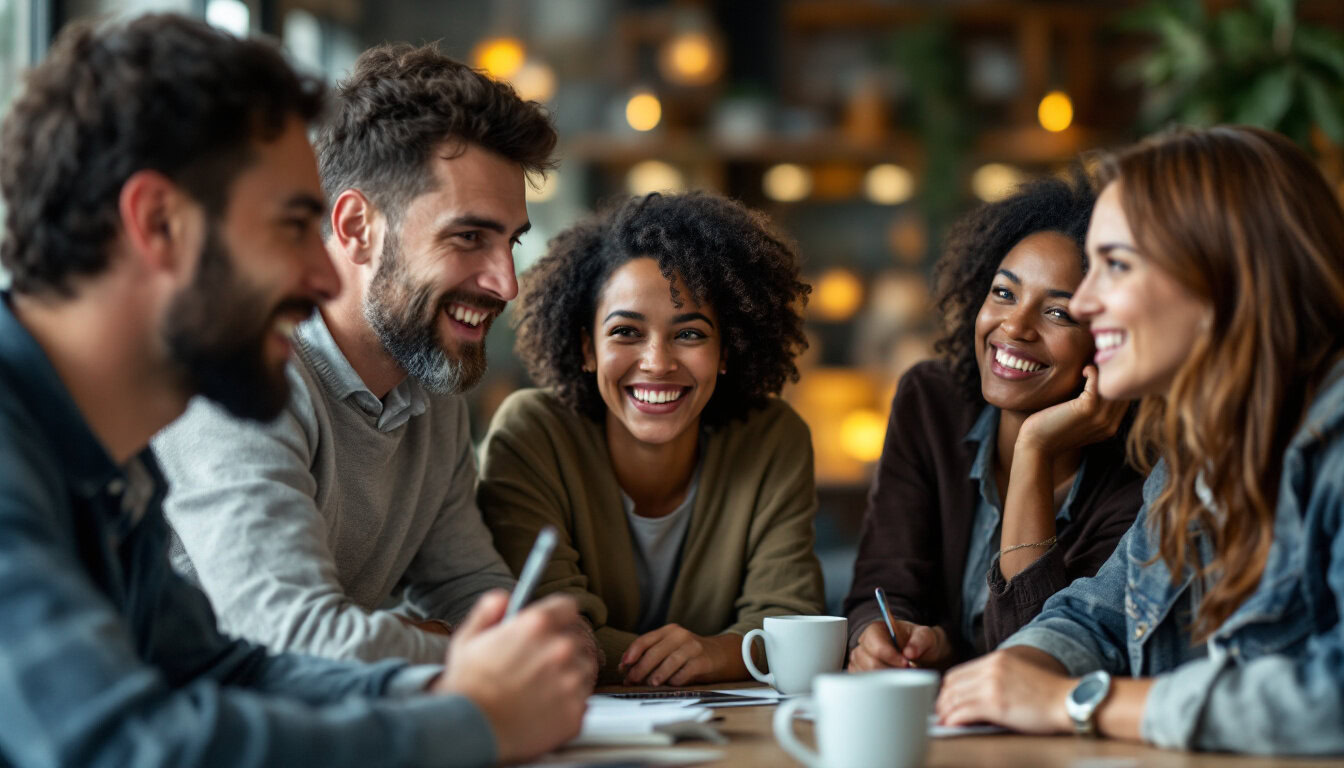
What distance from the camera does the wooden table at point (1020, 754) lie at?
1092 millimetres

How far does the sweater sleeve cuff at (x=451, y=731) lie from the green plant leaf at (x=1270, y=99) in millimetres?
4239

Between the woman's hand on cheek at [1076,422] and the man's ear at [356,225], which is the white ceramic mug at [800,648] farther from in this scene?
the man's ear at [356,225]

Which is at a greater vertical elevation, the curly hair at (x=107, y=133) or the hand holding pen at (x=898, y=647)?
the curly hair at (x=107, y=133)

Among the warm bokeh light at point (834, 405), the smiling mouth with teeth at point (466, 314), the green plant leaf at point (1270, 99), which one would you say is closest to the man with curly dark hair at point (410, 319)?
the smiling mouth with teeth at point (466, 314)

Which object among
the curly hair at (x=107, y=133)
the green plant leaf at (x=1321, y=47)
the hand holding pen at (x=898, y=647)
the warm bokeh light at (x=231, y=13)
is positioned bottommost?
the hand holding pen at (x=898, y=647)

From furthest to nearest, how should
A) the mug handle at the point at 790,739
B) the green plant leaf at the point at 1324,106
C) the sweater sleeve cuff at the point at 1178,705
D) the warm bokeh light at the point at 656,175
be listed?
1. the warm bokeh light at the point at 656,175
2. the green plant leaf at the point at 1324,106
3. the sweater sleeve cuff at the point at 1178,705
4. the mug handle at the point at 790,739

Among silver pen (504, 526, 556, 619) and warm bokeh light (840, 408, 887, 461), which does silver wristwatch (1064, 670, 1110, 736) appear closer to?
silver pen (504, 526, 556, 619)

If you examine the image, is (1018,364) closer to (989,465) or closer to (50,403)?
(989,465)

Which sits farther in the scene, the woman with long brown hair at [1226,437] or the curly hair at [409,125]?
the curly hair at [409,125]

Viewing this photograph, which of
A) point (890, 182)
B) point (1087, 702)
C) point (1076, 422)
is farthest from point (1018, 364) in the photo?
point (890, 182)

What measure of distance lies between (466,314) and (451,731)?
92 cm

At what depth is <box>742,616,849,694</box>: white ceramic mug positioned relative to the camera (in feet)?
4.80

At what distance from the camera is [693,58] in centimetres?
624

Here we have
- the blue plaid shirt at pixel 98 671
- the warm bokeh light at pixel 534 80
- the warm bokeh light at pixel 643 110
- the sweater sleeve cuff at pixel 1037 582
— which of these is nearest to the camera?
the blue plaid shirt at pixel 98 671
